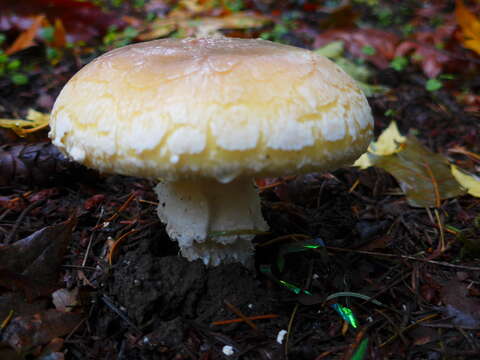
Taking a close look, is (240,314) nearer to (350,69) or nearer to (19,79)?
(350,69)

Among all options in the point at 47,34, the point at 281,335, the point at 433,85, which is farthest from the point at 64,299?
the point at 433,85

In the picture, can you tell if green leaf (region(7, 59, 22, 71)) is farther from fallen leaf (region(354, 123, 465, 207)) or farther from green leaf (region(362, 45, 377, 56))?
green leaf (region(362, 45, 377, 56))

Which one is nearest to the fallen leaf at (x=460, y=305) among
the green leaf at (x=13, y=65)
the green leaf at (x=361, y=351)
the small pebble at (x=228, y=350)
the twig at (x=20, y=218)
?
the green leaf at (x=361, y=351)

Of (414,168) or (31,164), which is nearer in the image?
(31,164)

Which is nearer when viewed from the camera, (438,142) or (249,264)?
(249,264)

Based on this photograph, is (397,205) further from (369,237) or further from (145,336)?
(145,336)

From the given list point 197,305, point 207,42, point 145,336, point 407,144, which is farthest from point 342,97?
point 407,144
